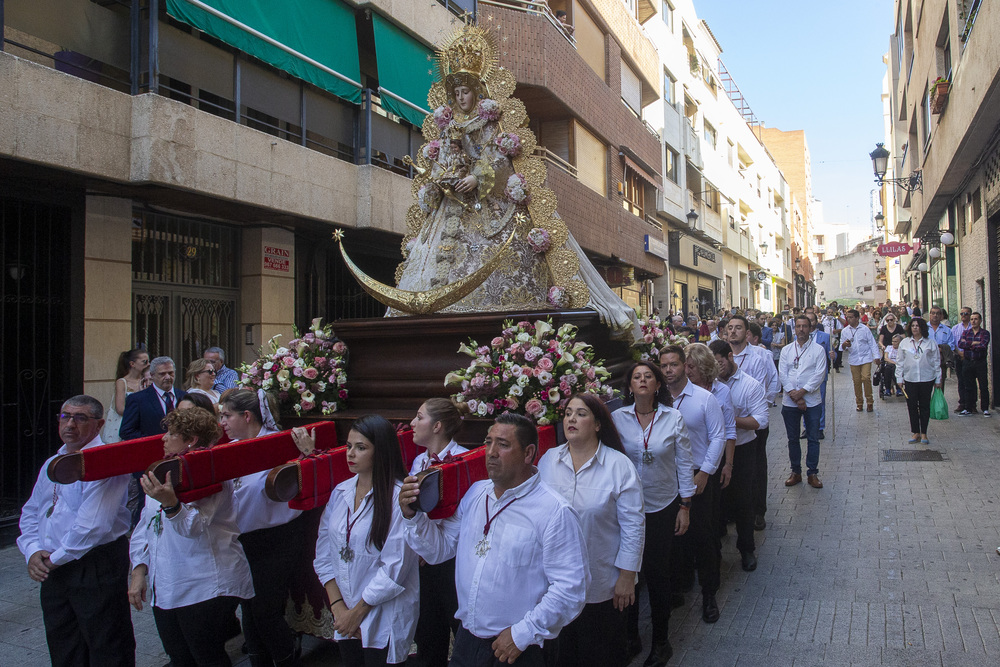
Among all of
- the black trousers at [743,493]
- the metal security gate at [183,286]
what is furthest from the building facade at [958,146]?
the metal security gate at [183,286]

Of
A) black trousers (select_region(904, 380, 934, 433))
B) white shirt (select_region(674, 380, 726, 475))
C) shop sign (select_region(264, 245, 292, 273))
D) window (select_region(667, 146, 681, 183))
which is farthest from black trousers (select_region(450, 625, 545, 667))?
window (select_region(667, 146, 681, 183))

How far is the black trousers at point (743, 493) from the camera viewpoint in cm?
581

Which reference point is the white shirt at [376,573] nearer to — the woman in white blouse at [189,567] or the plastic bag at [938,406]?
the woman in white blouse at [189,567]

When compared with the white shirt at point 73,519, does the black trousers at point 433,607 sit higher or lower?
lower

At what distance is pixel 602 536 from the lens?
350 centimetres

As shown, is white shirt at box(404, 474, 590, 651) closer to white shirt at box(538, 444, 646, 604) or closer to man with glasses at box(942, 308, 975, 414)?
white shirt at box(538, 444, 646, 604)

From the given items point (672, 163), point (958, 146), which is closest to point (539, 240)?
point (958, 146)

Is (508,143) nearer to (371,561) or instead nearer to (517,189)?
(517,189)

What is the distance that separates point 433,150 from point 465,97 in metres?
0.51

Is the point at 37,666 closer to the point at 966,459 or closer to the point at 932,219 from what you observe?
the point at 966,459

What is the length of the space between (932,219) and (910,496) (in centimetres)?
1475

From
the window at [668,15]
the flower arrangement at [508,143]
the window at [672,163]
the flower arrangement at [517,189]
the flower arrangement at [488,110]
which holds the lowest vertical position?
the flower arrangement at [517,189]

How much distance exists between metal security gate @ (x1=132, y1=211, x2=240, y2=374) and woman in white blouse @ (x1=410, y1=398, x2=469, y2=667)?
6.69 m

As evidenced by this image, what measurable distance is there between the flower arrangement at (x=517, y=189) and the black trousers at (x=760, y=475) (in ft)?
9.55
